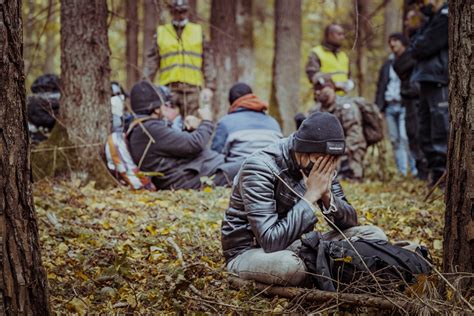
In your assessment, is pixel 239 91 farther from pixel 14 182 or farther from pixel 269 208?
pixel 14 182

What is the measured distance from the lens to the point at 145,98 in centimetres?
851

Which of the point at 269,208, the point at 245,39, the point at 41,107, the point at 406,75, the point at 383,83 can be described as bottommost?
the point at 269,208

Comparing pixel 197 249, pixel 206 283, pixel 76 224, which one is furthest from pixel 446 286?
pixel 76 224

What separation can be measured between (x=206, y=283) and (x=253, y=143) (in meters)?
4.48

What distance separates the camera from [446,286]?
375 cm

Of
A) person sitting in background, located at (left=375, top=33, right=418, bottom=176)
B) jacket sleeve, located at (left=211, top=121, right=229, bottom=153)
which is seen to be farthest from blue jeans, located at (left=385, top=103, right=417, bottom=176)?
jacket sleeve, located at (left=211, top=121, right=229, bottom=153)

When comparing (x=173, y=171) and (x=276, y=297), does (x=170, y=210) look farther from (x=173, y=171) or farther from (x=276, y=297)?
(x=276, y=297)

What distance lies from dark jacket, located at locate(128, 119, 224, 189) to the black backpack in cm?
437

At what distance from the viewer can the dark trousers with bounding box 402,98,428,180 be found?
10.1 meters

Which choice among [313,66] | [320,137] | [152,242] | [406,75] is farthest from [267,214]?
[313,66]

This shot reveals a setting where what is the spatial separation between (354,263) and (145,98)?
16.2 feet

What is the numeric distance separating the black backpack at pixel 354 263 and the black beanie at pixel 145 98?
15.1 ft

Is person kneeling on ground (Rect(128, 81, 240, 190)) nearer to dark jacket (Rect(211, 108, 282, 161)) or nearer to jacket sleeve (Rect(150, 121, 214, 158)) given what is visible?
jacket sleeve (Rect(150, 121, 214, 158))

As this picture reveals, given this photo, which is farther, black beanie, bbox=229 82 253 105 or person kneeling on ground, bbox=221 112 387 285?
black beanie, bbox=229 82 253 105
